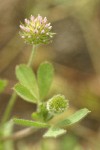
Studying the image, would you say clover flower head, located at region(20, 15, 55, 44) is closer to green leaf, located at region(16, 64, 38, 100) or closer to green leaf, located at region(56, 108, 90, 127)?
green leaf, located at region(16, 64, 38, 100)

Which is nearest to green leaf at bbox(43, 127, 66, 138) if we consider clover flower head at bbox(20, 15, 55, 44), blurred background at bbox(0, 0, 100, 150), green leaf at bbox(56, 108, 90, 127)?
green leaf at bbox(56, 108, 90, 127)

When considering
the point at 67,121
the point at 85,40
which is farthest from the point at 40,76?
the point at 85,40

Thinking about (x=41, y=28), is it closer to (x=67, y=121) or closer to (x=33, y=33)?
(x=33, y=33)

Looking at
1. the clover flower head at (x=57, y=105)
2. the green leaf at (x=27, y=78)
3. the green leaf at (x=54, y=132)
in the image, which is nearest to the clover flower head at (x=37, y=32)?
the green leaf at (x=27, y=78)

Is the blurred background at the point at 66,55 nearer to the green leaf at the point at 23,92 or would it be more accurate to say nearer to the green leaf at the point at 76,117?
the green leaf at the point at 23,92

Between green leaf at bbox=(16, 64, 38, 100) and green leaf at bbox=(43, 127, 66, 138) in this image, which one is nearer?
green leaf at bbox=(43, 127, 66, 138)
